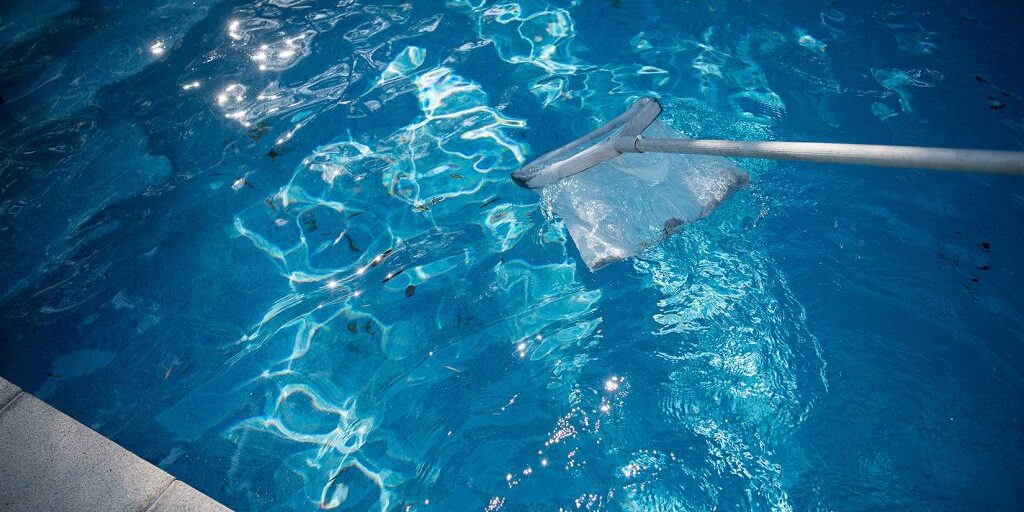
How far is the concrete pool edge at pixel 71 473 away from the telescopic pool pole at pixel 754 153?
2.23 metres

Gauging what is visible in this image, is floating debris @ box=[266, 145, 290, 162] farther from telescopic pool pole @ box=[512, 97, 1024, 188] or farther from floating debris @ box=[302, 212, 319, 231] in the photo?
telescopic pool pole @ box=[512, 97, 1024, 188]

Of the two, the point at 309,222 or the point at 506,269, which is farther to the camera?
the point at 309,222

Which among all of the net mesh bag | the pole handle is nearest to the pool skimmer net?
the net mesh bag

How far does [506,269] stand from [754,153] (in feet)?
5.22

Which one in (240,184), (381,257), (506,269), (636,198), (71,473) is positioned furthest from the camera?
(240,184)

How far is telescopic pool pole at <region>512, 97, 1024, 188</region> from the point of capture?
1.36 metres

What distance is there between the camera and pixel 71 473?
257 cm

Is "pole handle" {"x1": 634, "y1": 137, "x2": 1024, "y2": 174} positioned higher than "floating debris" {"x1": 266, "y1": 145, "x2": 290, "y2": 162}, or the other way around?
"pole handle" {"x1": 634, "y1": 137, "x2": 1024, "y2": 174}

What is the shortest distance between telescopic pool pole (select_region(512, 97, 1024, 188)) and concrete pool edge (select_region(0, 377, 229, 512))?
2.23 metres

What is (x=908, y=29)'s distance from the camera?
166 inches

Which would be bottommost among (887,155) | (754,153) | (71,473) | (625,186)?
(71,473)

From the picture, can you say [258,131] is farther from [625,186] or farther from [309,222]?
[625,186]

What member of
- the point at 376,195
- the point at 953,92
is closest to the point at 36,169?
the point at 376,195

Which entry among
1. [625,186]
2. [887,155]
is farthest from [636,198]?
[887,155]
